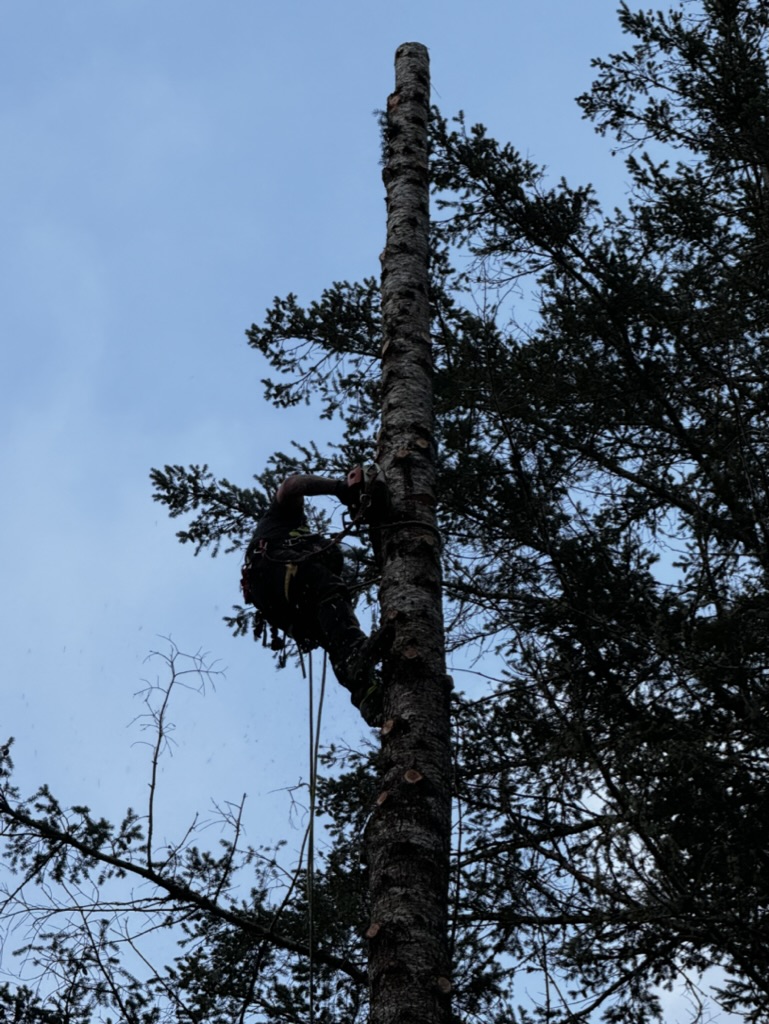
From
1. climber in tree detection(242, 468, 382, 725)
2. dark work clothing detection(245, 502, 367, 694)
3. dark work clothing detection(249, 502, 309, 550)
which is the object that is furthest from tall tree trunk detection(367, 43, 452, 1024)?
dark work clothing detection(249, 502, 309, 550)

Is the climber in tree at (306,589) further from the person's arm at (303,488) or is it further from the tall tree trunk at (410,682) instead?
the tall tree trunk at (410,682)

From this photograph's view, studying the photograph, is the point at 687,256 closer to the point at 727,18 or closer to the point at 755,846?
the point at 727,18

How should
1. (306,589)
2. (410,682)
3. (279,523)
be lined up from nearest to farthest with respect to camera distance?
(410,682)
(306,589)
(279,523)

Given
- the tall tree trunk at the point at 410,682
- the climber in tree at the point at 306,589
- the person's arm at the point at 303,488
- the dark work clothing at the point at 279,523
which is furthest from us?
the dark work clothing at the point at 279,523

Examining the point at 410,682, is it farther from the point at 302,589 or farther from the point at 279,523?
the point at 279,523

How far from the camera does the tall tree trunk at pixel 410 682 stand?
3.48m

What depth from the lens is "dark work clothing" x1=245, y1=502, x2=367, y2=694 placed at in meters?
5.36

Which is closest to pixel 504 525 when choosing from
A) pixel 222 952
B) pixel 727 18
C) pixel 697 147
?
pixel 222 952

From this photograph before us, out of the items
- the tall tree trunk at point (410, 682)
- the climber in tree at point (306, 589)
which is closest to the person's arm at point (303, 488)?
the climber in tree at point (306, 589)

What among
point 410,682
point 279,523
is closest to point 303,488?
point 279,523

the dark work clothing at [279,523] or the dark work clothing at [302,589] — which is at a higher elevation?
the dark work clothing at [279,523]

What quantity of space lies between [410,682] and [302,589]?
5.47 ft

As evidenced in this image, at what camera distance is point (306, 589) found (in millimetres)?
5676

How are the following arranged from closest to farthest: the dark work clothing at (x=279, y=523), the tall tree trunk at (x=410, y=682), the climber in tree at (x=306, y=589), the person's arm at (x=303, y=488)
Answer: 1. the tall tree trunk at (x=410, y=682)
2. the climber in tree at (x=306, y=589)
3. the person's arm at (x=303, y=488)
4. the dark work clothing at (x=279, y=523)
